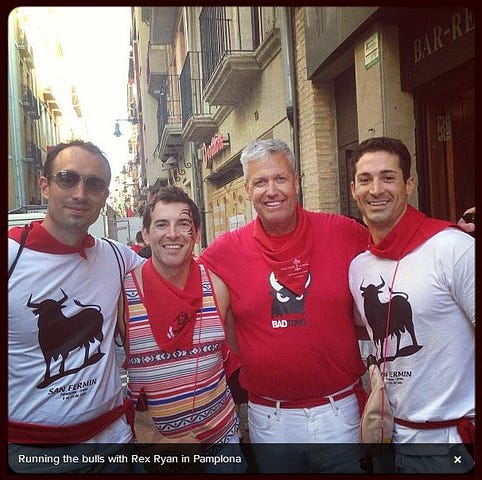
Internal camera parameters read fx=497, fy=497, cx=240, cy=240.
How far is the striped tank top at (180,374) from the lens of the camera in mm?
1389

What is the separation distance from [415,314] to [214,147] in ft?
8.71

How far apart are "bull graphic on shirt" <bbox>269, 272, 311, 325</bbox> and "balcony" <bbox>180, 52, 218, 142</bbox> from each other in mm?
2043

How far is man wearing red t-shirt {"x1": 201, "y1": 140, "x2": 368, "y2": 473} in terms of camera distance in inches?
56.3

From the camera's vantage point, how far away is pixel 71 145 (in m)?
1.34

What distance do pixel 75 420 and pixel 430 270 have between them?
3.29 feet

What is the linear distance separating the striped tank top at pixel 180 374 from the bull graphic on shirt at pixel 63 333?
0.34 ft

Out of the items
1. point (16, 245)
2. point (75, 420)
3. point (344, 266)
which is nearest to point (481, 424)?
point (344, 266)

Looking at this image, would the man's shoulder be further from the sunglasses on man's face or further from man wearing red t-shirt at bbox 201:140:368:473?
the sunglasses on man's face

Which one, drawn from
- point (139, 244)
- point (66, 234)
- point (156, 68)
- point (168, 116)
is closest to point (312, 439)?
point (139, 244)

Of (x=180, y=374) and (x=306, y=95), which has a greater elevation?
(x=306, y=95)

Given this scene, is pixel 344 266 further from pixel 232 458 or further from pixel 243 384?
pixel 232 458

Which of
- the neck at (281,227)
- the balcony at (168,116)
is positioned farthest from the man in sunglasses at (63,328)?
the balcony at (168,116)

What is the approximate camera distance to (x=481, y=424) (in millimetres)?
1282

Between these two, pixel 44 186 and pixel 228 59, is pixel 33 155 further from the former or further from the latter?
pixel 228 59
